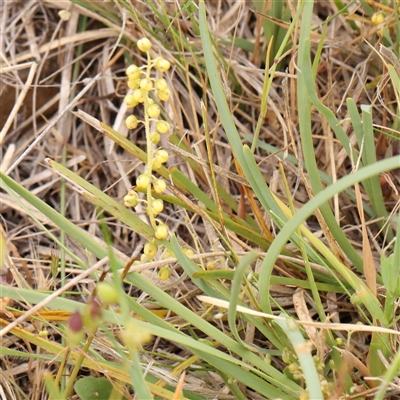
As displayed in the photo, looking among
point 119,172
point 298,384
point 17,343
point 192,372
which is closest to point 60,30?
point 119,172

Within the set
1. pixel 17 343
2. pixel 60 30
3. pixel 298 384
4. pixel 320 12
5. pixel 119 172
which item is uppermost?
pixel 320 12

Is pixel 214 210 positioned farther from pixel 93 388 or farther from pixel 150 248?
pixel 93 388

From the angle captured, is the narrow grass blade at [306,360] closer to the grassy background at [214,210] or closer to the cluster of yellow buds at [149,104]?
the grassy background at [214,210]

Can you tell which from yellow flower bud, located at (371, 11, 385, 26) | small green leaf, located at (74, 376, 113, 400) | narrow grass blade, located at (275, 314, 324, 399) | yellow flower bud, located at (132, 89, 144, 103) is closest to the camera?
narrow grass blade, located at (275, 314, 324, 399)

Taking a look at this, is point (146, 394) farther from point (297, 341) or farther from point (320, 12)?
point (320, 12)

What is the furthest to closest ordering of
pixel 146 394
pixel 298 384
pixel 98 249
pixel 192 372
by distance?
1. pixel 192 372
2. pixel 298 384
3. pixel 98 249
4. pixel 146 394

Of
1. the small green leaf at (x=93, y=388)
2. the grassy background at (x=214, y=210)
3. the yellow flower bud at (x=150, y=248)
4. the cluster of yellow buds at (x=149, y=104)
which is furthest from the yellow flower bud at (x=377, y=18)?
the small green leaf at (x=93, y=388)

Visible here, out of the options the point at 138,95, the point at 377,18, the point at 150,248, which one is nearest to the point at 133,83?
the point at 138,95

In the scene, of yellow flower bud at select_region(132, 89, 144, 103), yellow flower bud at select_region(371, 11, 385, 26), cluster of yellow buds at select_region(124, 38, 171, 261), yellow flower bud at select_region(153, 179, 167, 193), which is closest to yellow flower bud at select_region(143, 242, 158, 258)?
cluster of yellow buds at select_region(124, 38, 171, 261)

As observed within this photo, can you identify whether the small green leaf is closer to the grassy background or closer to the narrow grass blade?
the grassy background
